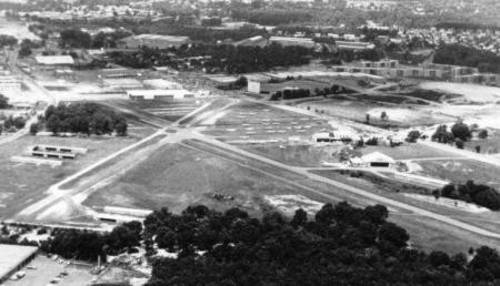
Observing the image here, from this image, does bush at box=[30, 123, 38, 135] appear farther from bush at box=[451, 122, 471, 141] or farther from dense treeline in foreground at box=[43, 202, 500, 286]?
bush at box=[451, 122, 471, 141]

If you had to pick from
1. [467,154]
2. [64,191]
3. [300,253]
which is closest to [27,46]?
[64,191]

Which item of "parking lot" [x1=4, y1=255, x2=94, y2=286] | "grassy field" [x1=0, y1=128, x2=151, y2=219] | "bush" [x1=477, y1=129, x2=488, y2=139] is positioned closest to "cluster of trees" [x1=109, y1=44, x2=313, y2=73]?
"grassy field" [x1=0, y1=128, x2=151, y2=219]

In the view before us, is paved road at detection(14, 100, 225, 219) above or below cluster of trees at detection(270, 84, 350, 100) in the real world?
below

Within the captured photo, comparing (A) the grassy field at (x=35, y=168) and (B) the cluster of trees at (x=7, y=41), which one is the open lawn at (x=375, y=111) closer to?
(A) the grassy field at (x=35, y=168)

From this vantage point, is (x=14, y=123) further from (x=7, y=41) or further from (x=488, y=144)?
(x=7, y=41)

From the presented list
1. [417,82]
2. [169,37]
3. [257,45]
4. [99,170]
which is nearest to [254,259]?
[99,170]

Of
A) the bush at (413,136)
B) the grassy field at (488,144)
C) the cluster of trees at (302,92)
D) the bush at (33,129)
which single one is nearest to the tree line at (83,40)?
the cluster of trees at (302,92)

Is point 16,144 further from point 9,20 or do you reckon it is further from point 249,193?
point 9,20
